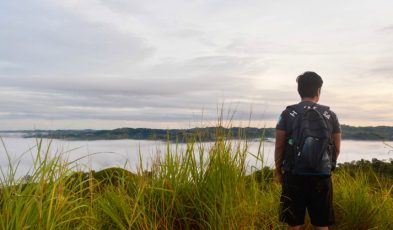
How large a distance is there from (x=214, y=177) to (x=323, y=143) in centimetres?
138

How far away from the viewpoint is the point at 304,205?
562 cm

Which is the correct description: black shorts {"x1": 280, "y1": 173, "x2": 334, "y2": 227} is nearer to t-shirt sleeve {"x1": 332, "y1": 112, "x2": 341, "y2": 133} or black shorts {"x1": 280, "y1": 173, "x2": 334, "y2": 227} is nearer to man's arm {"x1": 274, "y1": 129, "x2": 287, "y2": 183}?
man's arm {"x1": 274, "y1": 129, "x2": 287, "y2": 183}

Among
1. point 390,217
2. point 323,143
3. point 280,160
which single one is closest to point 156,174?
point 280,160

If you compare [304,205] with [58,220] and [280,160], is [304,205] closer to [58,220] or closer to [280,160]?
[280,160]

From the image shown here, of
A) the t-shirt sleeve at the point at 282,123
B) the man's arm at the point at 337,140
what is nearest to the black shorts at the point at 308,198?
the man's arm at the point at 337,140

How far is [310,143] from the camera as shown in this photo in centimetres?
535

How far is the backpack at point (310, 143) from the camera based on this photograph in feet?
17.6

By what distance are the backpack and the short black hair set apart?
0.82 feet

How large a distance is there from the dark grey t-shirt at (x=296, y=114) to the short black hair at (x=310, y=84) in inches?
5.5

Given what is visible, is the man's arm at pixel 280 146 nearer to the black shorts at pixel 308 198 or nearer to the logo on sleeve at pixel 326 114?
the black shorts at pixel 308 198

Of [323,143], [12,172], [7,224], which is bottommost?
[7,224]

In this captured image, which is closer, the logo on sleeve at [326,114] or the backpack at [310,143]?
the backpack at [310,143]

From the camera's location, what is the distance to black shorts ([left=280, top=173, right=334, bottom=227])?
550cm

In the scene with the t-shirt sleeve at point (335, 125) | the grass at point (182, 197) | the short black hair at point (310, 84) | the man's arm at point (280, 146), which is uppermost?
the short black hair at point (310, 84)
